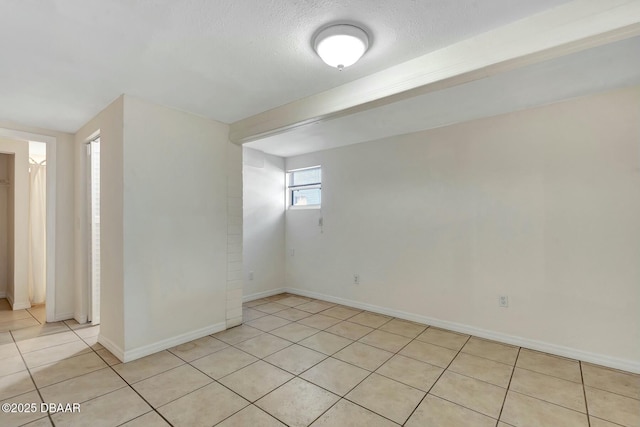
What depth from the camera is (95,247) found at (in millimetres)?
3539

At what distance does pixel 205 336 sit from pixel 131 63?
8.53 ft

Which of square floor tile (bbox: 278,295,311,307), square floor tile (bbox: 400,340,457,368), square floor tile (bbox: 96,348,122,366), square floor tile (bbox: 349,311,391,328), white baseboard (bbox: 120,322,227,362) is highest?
white baseboard (bbox: 120,322,227,362)

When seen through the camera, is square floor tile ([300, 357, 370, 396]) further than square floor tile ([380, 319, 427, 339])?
No

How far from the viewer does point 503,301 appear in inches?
120

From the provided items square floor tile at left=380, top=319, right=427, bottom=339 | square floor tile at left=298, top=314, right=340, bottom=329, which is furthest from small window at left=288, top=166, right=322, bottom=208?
square floor tile at left=380, top=319, right=427, bottom=339

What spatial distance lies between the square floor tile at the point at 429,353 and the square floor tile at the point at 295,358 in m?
0.84

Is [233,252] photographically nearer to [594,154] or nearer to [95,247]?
[95,247]

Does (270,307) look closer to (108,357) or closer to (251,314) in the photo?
(251,314)

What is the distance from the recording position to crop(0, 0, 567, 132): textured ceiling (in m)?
1.52

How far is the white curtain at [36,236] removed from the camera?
425 cm

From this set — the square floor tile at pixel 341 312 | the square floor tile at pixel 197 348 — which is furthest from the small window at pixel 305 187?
the square floor tile at pixel 197 348

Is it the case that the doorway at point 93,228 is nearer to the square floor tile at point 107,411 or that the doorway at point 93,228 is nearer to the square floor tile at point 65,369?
the square floor tile at point 65,369

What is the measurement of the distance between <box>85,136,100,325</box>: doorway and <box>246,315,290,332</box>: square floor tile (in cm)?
186

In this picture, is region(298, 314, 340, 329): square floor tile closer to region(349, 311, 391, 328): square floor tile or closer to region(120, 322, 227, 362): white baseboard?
region(349, 311, 391, 328): square floor tile
